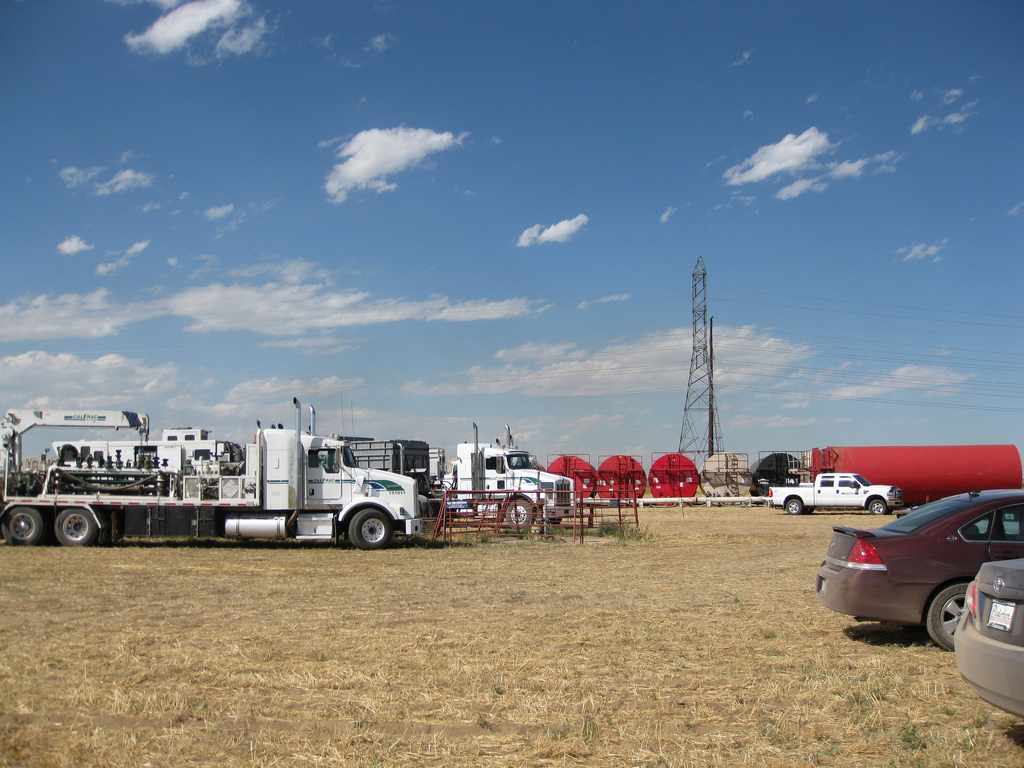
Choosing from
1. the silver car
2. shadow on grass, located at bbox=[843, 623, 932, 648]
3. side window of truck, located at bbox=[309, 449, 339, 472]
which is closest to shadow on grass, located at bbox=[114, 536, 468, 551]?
side window of truck, located at bbox=[309, 449, 339, 472]

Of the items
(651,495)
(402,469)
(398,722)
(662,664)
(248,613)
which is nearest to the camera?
(398,722)

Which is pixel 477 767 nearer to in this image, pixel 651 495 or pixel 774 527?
pixel 774 527

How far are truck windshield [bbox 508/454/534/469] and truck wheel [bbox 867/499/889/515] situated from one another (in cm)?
1841

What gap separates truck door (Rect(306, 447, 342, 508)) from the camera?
762 inches

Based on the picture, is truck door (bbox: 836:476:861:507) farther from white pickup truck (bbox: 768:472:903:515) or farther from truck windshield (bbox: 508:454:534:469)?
truck windshield (bbox: 508:454:534:469)

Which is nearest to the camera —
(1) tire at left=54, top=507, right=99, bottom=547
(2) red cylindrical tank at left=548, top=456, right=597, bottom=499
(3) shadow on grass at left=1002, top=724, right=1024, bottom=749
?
(3) shadow on grass at left=1002, top=724, right=1024, bottom=749

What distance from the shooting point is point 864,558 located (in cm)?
792

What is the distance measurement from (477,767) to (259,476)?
1556 cm

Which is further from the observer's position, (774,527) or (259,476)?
(774,527)

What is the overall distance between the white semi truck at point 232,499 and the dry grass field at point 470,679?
625 centimetres

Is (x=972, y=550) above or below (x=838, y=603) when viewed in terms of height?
above

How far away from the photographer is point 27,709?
577cm

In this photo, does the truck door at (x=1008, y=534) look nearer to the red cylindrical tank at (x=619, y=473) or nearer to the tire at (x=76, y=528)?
the tire at (x=76, y=528)

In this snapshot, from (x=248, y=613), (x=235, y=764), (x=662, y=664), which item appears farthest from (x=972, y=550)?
(x=248, y=613)
